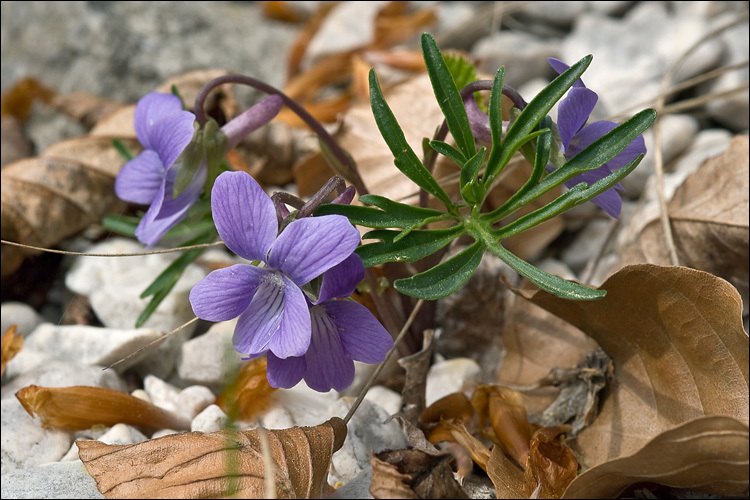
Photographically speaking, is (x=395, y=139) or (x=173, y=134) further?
(x=173, y=134)

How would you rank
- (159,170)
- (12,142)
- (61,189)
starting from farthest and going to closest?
(12,142) → (61,189) → (159,170)

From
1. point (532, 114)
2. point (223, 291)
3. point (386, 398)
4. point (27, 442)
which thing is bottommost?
point (27, 442)

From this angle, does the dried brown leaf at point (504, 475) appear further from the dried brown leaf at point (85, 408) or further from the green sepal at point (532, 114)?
the dried brown leaf at point (85, 408)

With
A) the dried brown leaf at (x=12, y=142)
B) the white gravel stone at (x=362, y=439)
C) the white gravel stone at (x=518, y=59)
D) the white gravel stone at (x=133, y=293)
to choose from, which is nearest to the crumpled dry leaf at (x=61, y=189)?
the white gravel stone at (x=133, y=293)

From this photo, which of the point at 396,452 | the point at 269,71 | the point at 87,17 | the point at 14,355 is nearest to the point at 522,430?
the point at 396,452

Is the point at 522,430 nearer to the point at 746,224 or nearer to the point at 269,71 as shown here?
the point at 746,224

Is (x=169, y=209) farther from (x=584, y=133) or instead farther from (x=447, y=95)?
(x=584, y=133)

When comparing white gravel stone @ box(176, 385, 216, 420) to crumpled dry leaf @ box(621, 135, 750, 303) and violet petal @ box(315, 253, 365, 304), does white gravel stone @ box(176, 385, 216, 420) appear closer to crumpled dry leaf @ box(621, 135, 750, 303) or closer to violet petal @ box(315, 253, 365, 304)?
violet petal @ box(315, 253, 365, 304)

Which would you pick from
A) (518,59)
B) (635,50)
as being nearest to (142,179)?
(518,59)
